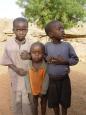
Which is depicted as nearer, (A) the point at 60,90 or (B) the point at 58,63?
(B) the point at 58,63

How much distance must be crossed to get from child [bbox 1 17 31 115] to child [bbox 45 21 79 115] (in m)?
0.30

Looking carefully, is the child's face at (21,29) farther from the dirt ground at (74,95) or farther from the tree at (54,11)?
the tree at (54,11)

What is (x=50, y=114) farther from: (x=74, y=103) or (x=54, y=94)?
(x=54, y=94)

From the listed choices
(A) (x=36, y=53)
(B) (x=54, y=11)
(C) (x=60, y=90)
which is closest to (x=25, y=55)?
(A) (x=36, y=53)

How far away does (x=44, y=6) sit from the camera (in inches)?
1085

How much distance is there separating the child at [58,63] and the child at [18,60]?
0.30m

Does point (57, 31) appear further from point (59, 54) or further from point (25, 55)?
point (25, 55)

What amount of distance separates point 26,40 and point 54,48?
1.17ft

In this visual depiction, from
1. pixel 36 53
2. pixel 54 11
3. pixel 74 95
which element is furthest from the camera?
pixel 54 11

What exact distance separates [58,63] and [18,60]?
1.58 ft

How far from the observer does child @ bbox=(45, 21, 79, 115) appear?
4.34 metres

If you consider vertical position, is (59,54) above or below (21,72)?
above

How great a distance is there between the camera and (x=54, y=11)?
2767 cm

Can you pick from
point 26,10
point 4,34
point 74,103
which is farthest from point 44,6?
point 74,103
